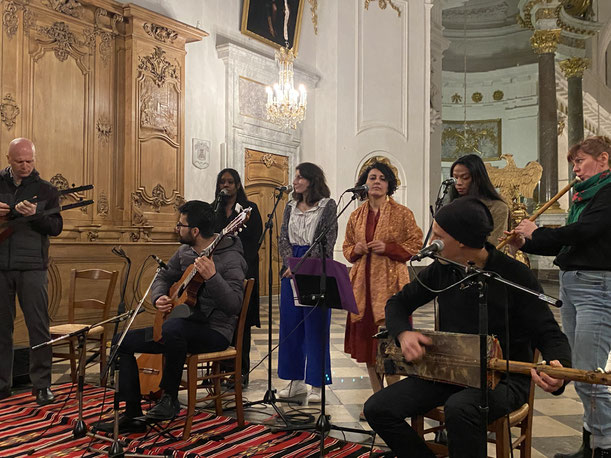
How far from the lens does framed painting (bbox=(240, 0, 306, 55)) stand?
9510 mm

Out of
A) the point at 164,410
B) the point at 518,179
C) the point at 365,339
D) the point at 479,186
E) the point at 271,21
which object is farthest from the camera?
the point at 518,179

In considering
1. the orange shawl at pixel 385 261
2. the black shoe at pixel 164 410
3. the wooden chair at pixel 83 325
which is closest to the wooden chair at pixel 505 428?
the orange shawl at pixel 385 261

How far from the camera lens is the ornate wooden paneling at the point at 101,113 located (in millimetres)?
6449

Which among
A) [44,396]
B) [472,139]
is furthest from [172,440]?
[472,139]

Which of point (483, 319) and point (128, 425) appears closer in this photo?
point (483, 319)

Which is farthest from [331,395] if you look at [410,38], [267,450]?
[410,38]

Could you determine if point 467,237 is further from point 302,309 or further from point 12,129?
point 12,129

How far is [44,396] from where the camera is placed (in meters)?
4.07

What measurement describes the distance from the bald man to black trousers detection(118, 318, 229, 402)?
1.06m

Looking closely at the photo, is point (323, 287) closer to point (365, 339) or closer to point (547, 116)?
point (365, 339)

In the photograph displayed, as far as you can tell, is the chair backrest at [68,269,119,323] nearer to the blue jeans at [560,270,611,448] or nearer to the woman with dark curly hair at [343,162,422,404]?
the woman with dark curly hair at [343,162,422,404]

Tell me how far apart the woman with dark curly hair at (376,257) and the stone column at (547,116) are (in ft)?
36.5

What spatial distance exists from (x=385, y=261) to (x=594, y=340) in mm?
1353

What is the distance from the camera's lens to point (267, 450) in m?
3.22
